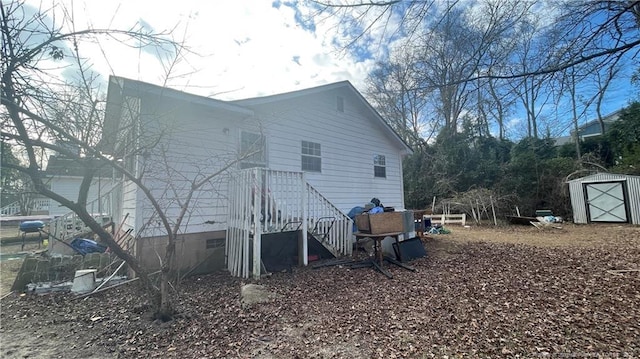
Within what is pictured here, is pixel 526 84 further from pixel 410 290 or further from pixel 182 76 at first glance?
pixel 182 76

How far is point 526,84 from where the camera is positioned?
4.87m

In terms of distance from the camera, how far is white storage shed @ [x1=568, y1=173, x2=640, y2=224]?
39.8 feet

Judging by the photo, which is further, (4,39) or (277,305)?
(277,305)

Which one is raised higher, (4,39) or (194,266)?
(4,39)

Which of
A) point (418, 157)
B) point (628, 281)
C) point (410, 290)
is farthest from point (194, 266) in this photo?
point (418, 157)

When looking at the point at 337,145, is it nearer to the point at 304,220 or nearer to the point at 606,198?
the point at 304,220

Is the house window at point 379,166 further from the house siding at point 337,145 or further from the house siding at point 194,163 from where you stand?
the house siding at point 194,163

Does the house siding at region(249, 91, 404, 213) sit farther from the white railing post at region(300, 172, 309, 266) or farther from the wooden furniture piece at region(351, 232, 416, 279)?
the wooden furniture piece at region(351, 232, 416, 279)

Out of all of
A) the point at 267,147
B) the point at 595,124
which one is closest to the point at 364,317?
the point at 267,147

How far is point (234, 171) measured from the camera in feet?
20.2

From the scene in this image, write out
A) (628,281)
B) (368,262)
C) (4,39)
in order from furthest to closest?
(368,262) → (628,281) → (4,39)

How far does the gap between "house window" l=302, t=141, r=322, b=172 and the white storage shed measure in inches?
536

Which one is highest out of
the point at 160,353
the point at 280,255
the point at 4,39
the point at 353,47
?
the point at 353,47

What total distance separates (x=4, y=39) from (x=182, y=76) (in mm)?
1818
